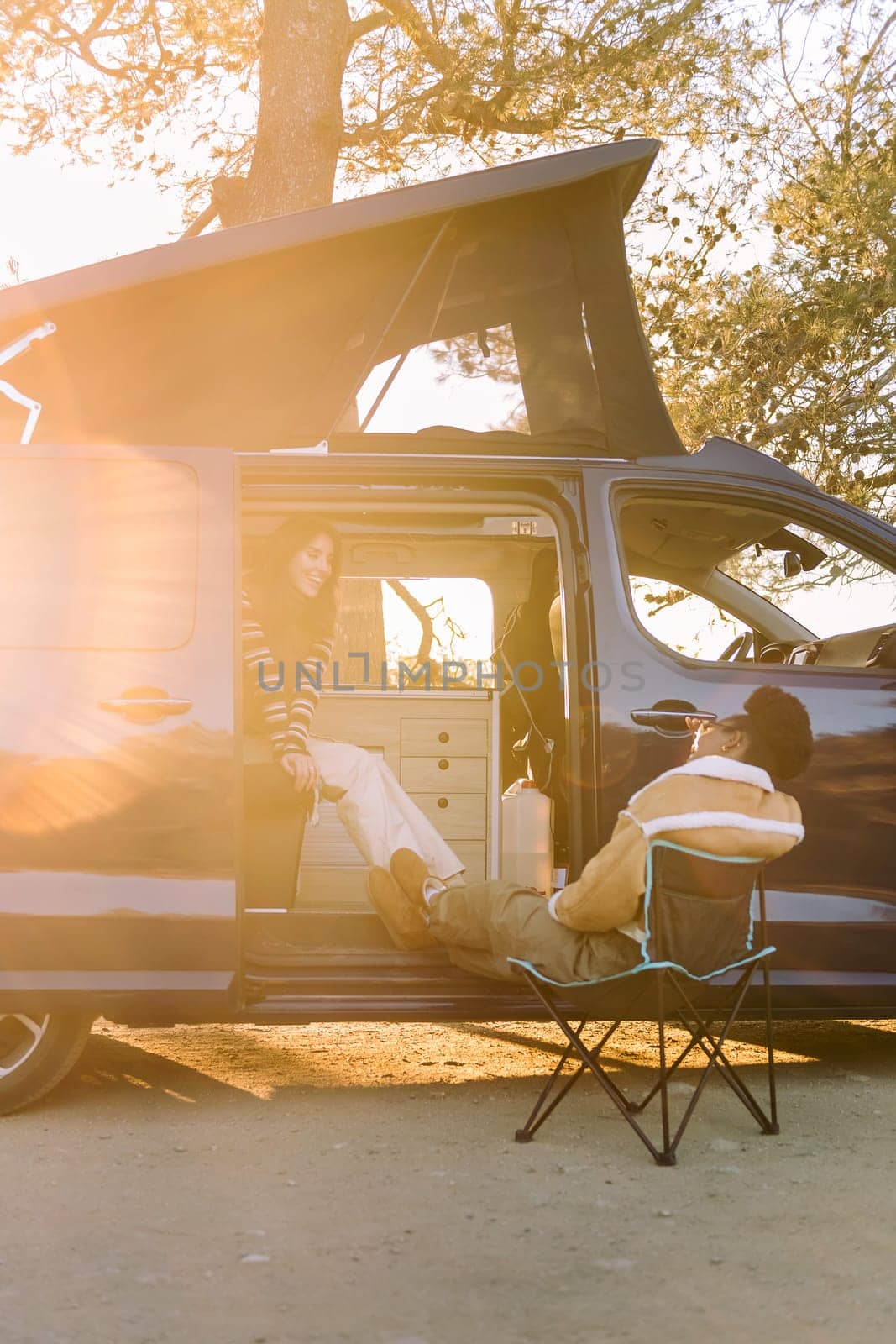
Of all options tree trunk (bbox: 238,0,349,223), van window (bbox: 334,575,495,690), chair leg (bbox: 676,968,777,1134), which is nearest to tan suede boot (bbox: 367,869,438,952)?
chair leg (bbox: 676,968,777,1134)

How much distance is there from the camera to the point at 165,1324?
2699 mm

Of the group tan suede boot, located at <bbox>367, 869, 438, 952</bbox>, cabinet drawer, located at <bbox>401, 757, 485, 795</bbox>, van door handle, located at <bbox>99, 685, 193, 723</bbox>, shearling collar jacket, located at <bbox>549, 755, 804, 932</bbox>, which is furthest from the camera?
cabinet drawer, located at <bbox>401, 757, 485, 795</bbox>

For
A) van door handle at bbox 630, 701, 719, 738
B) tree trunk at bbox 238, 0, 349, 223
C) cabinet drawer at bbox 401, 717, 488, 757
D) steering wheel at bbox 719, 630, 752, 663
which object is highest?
tree trunk at bbox 238, 0, 349, 223

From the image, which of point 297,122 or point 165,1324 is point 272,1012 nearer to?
point 165,1324

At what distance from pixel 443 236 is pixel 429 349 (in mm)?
352

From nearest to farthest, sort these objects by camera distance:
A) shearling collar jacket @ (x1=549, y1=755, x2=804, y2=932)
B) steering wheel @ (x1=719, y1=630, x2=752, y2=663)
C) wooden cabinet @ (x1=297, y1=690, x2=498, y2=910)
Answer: shearling collar jacket @ (x1=549, y1=755, x2=804, y2=932)
steering wheel @ (x1=719, y1=630, x2=752, y2=663)
wooden cabinet @ (x1=297, y1=690, x2=498, y2=910)

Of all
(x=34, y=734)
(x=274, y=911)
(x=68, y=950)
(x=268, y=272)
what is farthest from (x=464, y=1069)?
(x=268, y=272)

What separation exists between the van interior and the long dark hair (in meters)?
0.07

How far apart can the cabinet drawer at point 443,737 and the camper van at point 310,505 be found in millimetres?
925

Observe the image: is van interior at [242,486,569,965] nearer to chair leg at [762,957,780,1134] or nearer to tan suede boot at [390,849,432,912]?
tan suede boot at [390,849,432,912]

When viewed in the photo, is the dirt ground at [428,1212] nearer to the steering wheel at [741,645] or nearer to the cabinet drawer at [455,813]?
the cabinet drawer at [455,813]

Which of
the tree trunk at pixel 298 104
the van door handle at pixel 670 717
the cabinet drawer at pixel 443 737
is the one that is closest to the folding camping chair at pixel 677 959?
the van door handle at pixel 670 717

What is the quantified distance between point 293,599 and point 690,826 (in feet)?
7.23

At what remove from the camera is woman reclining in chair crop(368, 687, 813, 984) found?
12.1 ft
